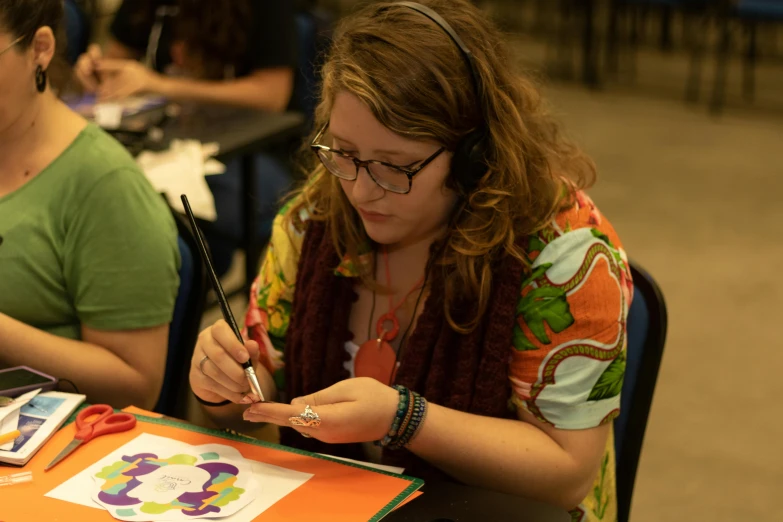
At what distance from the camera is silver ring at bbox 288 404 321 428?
3.93 ft

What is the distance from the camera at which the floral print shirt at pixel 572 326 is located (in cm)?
132

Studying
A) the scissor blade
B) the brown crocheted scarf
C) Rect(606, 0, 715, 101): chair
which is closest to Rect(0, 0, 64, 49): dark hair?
the brown crocheted scarf

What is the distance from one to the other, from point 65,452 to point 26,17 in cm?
69

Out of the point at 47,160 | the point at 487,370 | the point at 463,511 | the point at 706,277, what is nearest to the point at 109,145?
the point at 47,160

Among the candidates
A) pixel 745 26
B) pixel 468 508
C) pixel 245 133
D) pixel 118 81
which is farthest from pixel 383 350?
pixel 745 26

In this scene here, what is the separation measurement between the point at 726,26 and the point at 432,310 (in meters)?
5.17

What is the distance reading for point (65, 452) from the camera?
123 centimetres

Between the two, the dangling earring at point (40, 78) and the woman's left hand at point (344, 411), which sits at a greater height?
the dangling earring at point (40, 78)

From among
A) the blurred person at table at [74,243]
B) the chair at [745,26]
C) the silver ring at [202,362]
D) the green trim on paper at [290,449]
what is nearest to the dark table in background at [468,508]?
the green trim on paper at [290,449]

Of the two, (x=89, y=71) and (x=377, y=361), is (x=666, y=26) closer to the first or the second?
(x=89, y=71)

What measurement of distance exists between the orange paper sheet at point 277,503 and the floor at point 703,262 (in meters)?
0.71

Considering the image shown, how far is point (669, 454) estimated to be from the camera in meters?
2.80

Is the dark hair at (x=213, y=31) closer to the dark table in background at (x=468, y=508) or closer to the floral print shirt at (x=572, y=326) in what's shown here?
the floral print shirt at (x=572, y=326)

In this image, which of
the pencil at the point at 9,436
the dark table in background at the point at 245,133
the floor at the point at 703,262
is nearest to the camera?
the pencil at the point at 9,436
